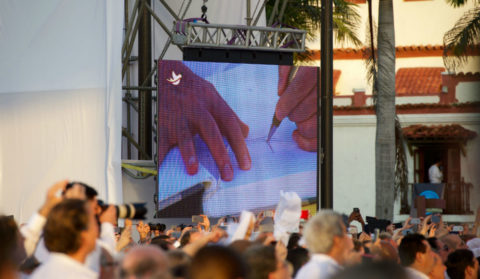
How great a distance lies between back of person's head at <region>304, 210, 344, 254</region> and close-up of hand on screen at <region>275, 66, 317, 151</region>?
Result: 12.8 m

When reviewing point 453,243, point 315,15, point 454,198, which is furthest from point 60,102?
point 454,198

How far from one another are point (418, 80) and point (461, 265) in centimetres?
2580

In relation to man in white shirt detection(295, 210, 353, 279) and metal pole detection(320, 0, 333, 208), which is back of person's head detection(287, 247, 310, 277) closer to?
man in white shirt detection(295, 210, 353, 279)

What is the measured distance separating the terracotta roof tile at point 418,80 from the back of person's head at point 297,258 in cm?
2471

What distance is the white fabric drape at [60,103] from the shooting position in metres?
14.2

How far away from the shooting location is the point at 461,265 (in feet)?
23.7

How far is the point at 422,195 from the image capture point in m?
21.4

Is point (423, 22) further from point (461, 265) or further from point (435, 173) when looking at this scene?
point (461, 265)

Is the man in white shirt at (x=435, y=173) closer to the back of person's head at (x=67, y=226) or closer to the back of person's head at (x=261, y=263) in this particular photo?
the back of person's head at (x=261, y=263)

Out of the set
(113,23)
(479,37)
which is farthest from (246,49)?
(479,37)

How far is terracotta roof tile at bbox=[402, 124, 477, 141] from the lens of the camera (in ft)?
99.7

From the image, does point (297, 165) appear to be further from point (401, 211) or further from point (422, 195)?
point (401, 211)

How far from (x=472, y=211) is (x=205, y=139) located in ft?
49.1

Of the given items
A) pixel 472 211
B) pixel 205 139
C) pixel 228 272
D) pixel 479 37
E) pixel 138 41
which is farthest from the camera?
pixel 472 211
